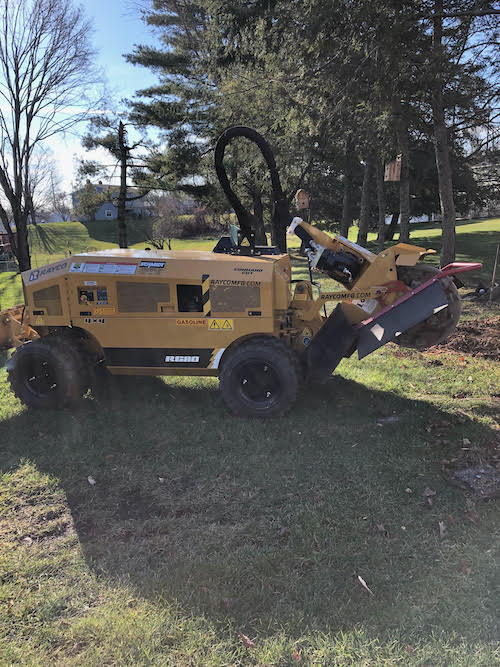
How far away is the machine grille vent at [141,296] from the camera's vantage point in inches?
205

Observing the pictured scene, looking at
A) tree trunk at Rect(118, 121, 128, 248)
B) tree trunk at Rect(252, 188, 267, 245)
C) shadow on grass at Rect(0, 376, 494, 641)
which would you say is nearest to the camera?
shadow on grass at Rect(0, 376, 494, 641)

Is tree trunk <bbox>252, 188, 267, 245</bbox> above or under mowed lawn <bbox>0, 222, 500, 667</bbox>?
above

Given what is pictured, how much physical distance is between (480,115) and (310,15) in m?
7.34

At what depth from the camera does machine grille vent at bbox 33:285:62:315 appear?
5441mm

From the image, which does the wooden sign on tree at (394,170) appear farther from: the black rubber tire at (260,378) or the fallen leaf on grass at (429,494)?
the fallen leaf on grass at (429,494)

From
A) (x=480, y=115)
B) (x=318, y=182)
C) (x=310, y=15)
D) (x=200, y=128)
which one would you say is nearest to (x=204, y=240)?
(x=318, y=182)

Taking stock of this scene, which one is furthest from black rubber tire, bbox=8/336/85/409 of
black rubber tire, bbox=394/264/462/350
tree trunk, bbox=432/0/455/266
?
tree trunk, bbox=432/0/455/266

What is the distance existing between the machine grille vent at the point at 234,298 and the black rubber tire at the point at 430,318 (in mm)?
1702

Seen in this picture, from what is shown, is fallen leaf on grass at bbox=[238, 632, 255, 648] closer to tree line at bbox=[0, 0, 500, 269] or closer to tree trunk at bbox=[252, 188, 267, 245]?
tree line at bbox=[0, 0, 500, 269]

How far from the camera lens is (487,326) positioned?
830cm

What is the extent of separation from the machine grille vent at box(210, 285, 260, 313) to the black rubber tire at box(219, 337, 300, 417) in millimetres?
405

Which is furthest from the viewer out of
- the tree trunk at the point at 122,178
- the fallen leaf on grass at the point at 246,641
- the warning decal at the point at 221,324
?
the tree trunk at the point at 122,178

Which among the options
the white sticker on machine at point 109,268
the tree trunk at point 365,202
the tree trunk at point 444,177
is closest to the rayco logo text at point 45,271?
the white sticker on machine at point 109,268

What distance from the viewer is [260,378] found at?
5.25 meters
